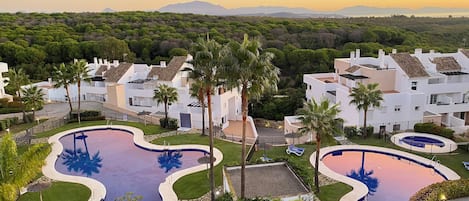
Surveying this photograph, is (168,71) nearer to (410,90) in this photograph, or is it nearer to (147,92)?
(147,92)

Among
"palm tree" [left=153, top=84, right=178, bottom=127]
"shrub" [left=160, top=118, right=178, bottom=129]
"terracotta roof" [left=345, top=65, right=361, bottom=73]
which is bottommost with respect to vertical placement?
"shrub" [left=160, top=118, right=178, bottom=129]

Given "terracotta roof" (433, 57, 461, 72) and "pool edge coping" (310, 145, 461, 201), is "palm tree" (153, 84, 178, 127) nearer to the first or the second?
"pool edge coping" (310, 145, 461, 201)

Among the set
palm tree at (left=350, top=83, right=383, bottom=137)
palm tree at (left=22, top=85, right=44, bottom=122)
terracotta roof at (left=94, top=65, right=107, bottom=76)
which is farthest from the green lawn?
terracotta roof at (left=94, top=65, right=107, bottom=76)

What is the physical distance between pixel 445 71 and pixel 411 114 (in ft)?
27.4

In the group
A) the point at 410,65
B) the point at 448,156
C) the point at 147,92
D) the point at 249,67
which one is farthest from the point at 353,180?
Result: the point at 147,92

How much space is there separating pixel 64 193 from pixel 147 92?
871 inches

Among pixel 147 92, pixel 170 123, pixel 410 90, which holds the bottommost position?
pixel 170 123

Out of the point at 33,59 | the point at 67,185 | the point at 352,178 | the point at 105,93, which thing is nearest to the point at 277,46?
the point at 105,93

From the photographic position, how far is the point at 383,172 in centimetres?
2591

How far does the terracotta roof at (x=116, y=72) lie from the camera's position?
46125 mm

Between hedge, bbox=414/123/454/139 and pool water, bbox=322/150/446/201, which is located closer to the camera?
pool water, bbox=322/150/446/201

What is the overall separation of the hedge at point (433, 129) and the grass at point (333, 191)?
14.3 meters

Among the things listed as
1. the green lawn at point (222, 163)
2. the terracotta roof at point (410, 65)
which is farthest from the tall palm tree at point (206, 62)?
the terracotta roof at point (410, 65)

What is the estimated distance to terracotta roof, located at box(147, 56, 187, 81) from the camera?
140 ft
